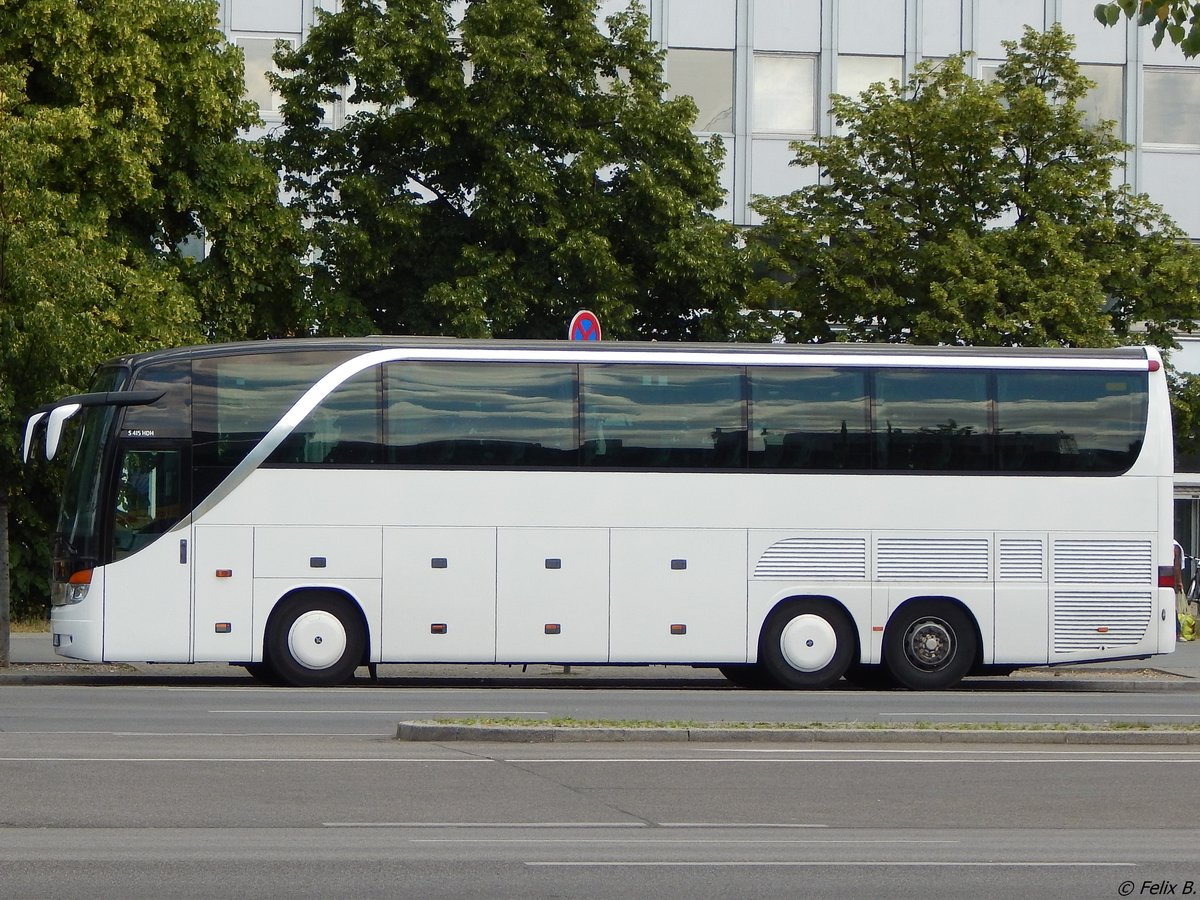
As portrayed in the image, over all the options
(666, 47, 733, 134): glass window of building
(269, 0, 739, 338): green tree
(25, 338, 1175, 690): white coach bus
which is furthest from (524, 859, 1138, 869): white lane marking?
(666, 47, 733, 134): glass window of building

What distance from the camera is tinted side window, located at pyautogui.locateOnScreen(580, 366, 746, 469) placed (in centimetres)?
1958

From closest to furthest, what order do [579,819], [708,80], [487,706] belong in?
1. [579,819]
2. [487,706]
3. [708,80]

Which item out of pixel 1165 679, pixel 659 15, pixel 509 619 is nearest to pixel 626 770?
pixel 509 619

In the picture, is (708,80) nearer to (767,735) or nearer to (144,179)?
(144,179)

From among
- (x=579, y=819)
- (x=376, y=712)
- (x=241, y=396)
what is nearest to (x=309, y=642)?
(x=241, y=396)

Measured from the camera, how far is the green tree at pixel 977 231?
1164 inches

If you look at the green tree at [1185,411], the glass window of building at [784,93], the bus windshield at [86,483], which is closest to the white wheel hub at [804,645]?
the bus windshield at [86,483]

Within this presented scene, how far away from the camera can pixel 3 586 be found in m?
21.0

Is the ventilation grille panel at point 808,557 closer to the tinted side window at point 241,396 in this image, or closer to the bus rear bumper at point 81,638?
the tinted side window at point 241,396

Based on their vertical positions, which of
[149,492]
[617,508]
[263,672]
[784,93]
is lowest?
[263,672]

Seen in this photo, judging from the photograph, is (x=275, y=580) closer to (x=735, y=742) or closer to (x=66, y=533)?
(x=66, y=533)

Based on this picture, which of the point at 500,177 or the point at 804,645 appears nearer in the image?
the point at 804,645

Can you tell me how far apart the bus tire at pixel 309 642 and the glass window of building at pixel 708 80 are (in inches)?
891

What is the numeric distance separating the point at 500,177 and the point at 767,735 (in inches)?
669
